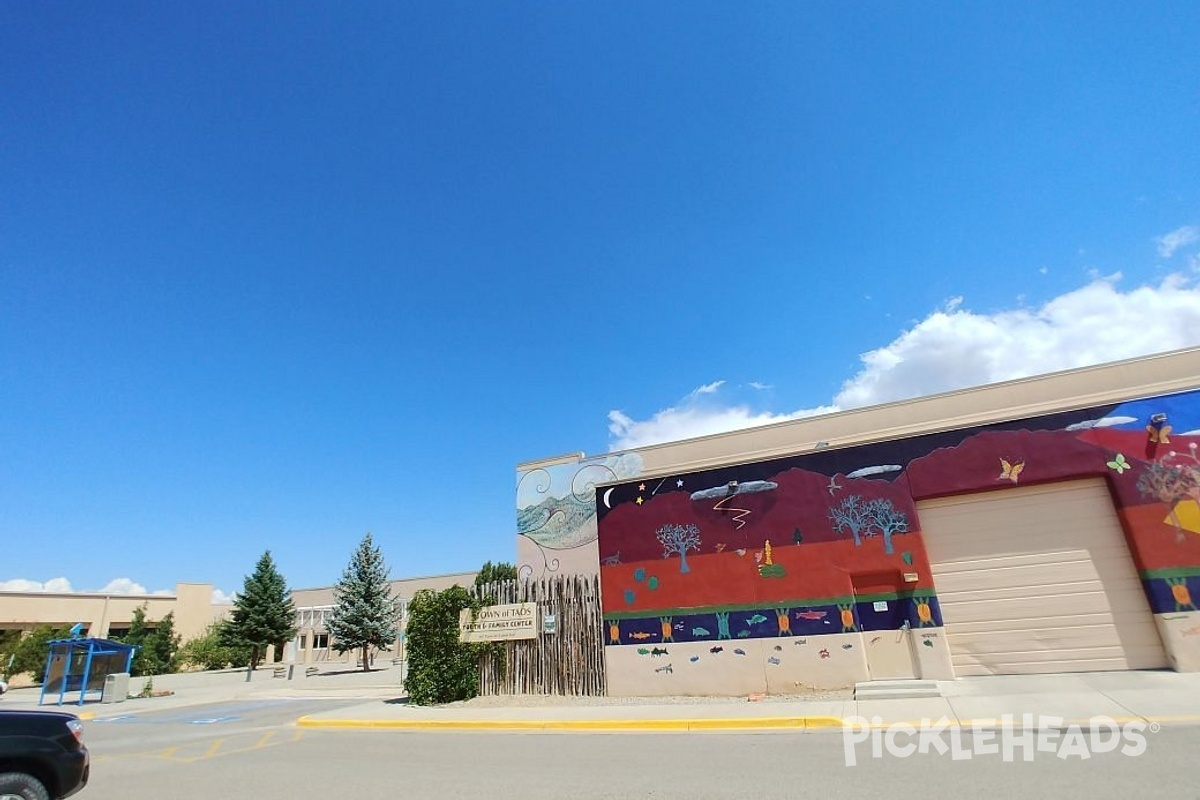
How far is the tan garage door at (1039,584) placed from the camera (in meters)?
11.1

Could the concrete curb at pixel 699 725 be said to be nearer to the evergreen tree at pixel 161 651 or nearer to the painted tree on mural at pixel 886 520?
the painted tree on mural at pixel 886 520

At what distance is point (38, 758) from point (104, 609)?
4928 cm

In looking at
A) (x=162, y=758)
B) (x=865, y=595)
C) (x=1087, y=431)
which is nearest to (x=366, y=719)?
(x=162, y=758)

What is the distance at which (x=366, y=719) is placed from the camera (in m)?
13.1

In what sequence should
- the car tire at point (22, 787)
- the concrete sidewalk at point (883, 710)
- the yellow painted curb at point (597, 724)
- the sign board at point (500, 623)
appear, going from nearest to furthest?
the car tire at point (22, 787)
the concrete sidewalk at point (883, 710)
the yellow painted curb at point (597, 724)
the sign board at point (500, 623)

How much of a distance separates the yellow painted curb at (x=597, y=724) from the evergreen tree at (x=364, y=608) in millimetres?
23407

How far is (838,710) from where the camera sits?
9953 millimetres

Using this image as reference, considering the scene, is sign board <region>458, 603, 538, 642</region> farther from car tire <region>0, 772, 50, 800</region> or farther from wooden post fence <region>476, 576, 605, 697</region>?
car tire <region>0, 772, 50, 800</region>

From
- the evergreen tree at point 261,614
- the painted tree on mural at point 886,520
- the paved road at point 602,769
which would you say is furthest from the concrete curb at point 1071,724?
the evergreen tree at point 261,614

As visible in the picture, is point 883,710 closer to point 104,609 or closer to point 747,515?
point 747,515

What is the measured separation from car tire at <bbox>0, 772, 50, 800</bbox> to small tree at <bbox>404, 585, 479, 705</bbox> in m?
9.74

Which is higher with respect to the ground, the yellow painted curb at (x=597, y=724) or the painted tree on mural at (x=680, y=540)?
the painted tree on mural at (x=680, y=540)

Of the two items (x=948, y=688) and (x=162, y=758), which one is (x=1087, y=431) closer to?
(x=948, y=688)

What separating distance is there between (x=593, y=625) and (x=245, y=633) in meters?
34.9
